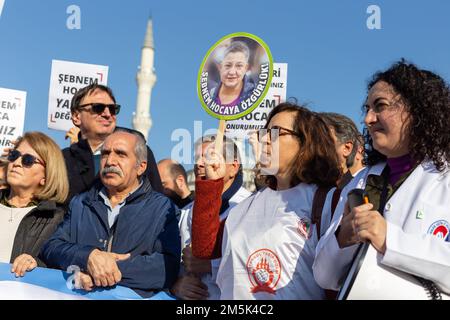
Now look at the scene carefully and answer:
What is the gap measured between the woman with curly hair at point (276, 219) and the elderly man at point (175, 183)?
10.1ft

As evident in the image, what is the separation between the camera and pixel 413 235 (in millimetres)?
2328

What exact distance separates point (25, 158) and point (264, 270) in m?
2.16

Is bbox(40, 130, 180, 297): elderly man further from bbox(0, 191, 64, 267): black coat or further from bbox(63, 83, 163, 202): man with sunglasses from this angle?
bbox(63, 83, 163, 202): man with sunglasses

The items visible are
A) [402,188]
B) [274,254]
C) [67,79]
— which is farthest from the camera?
[67,79]

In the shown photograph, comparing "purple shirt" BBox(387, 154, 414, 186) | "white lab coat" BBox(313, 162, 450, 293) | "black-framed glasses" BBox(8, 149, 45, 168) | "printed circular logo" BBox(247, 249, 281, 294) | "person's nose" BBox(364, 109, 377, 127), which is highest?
"person's nose" BBox(364, 109, 377, 127)

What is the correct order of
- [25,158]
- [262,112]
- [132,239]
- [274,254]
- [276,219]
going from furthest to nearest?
1. [262,112]
2. [25,158]
3. [132,239]
4. [276,219]
5. [274,254]

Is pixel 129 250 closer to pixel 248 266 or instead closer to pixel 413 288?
pixel 248 266

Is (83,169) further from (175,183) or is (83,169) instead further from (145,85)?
(145,85)

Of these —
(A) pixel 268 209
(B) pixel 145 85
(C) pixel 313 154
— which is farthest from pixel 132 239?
(B) pixel 145 85

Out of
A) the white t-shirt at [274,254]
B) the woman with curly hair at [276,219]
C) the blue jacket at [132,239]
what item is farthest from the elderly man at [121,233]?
the white t-shirt at [274,254]

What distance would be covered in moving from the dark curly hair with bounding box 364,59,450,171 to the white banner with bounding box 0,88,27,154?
5.44 meters

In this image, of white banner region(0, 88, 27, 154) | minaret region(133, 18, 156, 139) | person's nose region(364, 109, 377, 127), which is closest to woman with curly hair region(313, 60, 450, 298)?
person's nose region(364, 109, 377, 127)

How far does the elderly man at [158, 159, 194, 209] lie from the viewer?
21.5 ft
